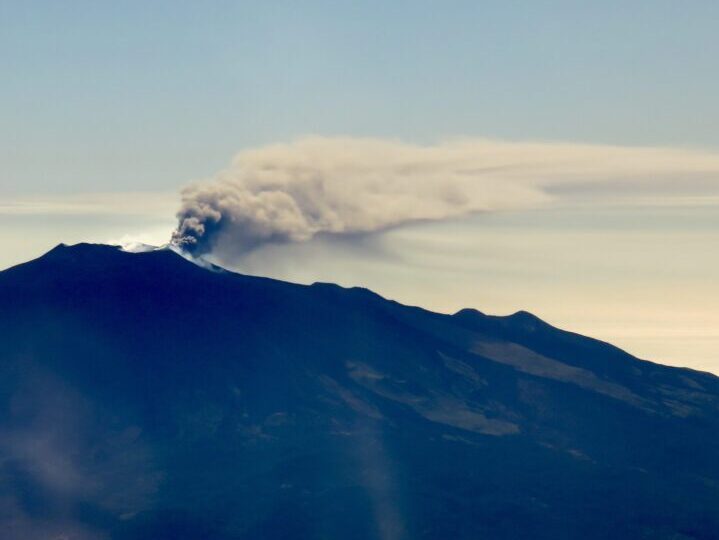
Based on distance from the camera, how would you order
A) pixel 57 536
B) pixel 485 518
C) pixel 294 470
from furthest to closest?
pixel 294 470
pixel 485 518
pixel 57 536

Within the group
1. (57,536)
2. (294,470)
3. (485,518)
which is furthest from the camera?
(294,470)

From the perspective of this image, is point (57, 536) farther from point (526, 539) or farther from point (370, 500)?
point (526, 539)

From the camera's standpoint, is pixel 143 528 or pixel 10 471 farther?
pixel 10 471

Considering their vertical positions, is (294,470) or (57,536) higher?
(294,470)

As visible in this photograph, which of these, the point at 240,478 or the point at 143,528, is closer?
the point at 143,528

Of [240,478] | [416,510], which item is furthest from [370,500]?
[240,478]

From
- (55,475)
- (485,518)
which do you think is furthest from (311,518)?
(55,475)

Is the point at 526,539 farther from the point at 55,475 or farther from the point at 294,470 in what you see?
the point at 55,475

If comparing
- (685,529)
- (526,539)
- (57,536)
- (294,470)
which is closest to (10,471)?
(57,536)
